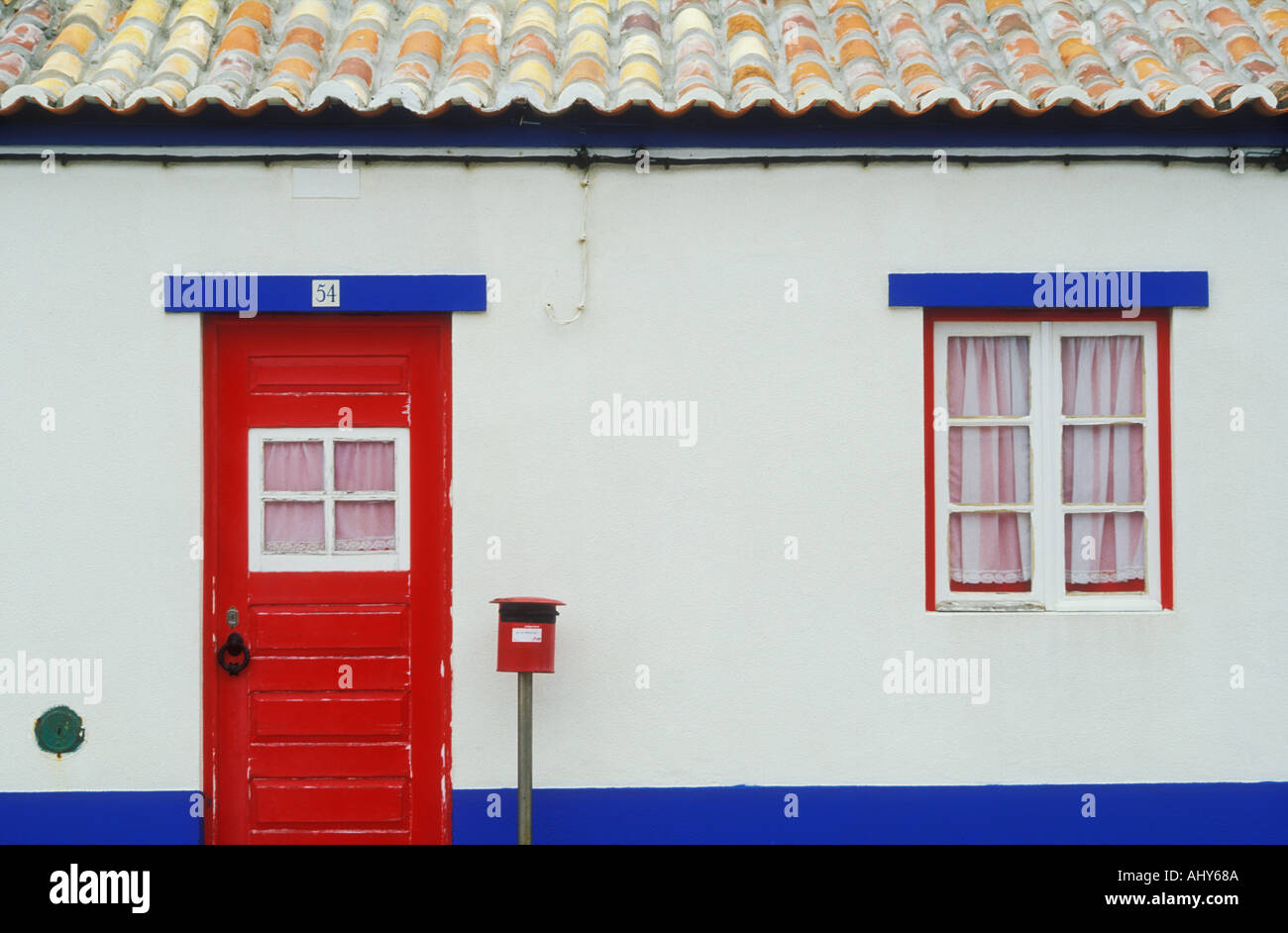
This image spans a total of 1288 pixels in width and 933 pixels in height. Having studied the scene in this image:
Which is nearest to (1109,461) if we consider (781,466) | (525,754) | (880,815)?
(781,466)

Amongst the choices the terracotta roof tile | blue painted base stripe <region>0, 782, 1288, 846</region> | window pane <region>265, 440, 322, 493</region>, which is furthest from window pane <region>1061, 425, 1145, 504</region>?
window pane <region>265, 440, 322, 493</region>

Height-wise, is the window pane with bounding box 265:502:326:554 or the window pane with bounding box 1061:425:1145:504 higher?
the window pane with bounding box 1061:425:1145:504

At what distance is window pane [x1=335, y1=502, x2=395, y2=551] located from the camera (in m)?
5.12

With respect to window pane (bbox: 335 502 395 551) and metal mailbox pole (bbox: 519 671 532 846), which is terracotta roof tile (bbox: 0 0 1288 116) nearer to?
window pane (bbox: 335 502 395 551)

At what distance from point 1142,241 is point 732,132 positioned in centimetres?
201

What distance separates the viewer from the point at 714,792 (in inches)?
198

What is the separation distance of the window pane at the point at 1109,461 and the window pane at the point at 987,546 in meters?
0.29

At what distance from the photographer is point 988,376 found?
17.0ft

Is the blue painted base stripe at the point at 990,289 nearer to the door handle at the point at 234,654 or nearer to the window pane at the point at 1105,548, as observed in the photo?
the window pane at the point at 1105,548

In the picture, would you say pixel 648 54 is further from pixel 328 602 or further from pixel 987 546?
pixel 328 602

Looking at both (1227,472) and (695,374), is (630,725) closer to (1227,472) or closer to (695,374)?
(695,374)

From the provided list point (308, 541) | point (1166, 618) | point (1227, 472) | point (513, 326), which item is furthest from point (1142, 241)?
point (308, 541)

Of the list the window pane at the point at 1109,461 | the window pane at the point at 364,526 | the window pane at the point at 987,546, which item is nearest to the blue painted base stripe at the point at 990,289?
the window pane at the point at 1109,461

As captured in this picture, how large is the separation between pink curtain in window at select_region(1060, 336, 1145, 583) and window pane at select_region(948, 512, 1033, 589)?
23 centimetres
